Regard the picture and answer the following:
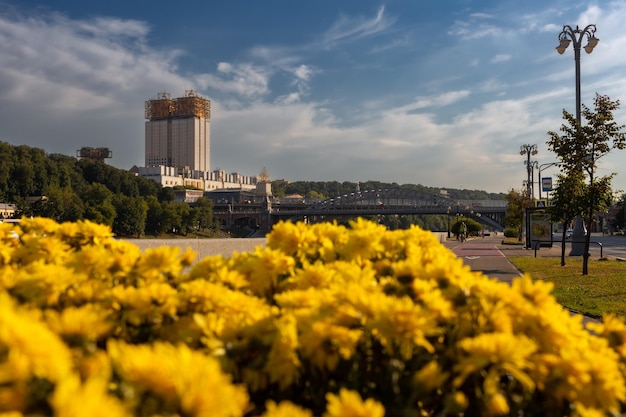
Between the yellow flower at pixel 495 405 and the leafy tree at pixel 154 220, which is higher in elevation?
the yellow flower at pixel 495 405

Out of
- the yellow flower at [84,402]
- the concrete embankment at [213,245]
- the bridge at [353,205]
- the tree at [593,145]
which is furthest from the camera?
the bridge at [353,205]

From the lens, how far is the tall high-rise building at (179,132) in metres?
185

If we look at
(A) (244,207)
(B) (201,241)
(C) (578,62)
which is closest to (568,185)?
(C) (578,62)

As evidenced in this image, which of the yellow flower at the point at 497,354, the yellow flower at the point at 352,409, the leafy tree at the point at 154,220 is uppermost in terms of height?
the yellow flower at the point at 497,354

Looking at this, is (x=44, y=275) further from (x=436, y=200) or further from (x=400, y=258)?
(x=436, y=200)

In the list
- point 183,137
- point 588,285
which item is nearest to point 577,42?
point 588,285

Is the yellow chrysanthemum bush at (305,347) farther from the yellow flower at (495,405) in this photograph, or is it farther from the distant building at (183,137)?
the distant building at (183,137)

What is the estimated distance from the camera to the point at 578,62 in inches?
884

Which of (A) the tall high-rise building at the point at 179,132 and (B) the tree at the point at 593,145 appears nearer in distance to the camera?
(B) the tree at the point at 593,145

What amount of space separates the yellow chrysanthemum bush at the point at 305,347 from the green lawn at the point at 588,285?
7063mm

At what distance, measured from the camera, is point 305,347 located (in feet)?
6.11

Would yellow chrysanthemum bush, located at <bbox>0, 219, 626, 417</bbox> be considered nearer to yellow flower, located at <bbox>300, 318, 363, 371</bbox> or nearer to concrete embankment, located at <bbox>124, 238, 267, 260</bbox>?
yellow flower, located at <bbox>300, 318, 363, 371</bbox>

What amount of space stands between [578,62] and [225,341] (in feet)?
78.4

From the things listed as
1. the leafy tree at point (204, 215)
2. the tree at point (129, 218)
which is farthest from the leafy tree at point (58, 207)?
the leafy tree at point (204, 215)
